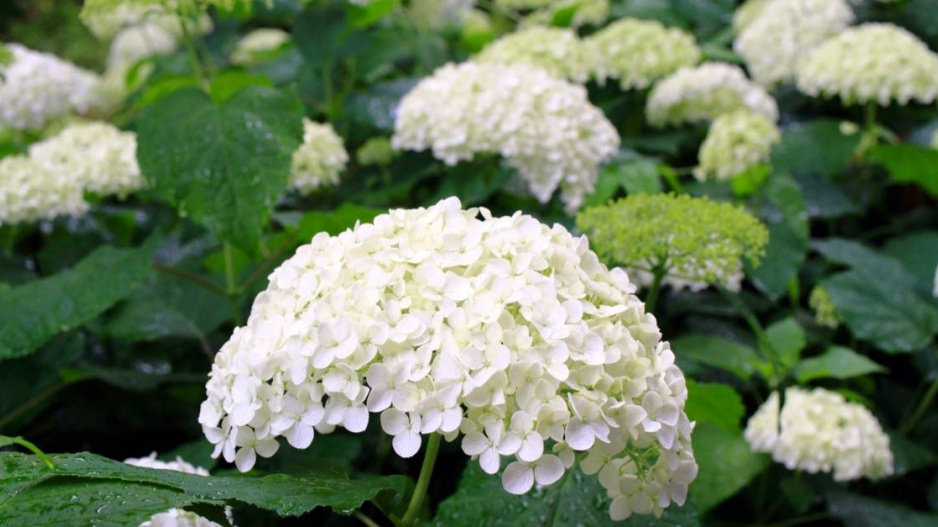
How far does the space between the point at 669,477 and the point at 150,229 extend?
178 cm

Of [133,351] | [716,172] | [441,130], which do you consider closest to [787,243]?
[716,172]

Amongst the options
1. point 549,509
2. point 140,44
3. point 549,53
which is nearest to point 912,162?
point 549,53

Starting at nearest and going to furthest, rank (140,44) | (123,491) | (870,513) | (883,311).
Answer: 1. (123,491)
2. (870,513)
3. (883,311)
4. (140,44)

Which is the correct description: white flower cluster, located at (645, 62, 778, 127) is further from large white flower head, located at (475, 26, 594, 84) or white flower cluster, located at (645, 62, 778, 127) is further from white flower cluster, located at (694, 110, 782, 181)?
white flower cluster, located at (694, 110, 782, 181)

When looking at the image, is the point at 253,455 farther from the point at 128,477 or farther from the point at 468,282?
the point at 468,282

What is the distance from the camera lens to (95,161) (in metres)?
2.15

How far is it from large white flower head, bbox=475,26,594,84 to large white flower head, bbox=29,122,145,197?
3.26 ft

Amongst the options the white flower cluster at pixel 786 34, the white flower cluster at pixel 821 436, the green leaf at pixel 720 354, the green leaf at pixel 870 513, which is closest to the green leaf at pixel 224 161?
the green leaf at pixel 720 354

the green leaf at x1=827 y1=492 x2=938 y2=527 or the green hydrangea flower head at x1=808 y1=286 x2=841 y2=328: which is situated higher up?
the green hydrangea flower head at x1=808 y1=286 x2=841 y2=328

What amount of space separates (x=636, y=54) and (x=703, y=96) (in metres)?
0.24

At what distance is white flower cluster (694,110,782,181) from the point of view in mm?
2369

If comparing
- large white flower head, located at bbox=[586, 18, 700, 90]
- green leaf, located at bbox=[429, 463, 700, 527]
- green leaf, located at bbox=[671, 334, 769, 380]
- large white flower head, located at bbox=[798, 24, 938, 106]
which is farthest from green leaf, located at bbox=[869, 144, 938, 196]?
green leaf, located at bbox=[429, 463, 700, 527]

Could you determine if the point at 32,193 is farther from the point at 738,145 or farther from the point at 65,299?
the point at 738,145

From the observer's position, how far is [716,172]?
245 centimetres
